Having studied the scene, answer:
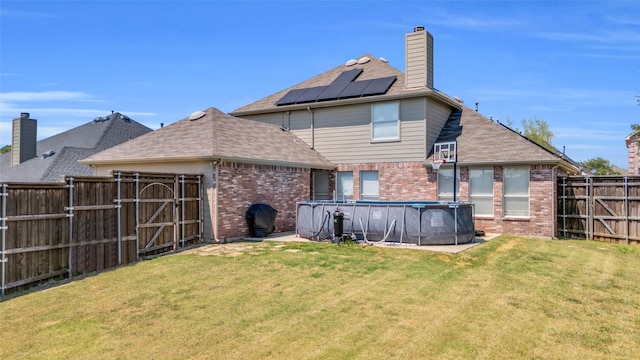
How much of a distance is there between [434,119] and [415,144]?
5.33ft

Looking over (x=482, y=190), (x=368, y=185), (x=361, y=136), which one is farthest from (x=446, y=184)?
(x=361, y=136)

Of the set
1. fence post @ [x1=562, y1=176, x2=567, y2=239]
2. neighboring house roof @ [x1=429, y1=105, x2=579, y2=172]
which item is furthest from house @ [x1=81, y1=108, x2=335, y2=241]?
fence post @ [x1=562, y1=176, x2=567, y2=239]

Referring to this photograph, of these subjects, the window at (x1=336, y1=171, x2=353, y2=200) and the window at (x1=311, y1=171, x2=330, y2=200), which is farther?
the window at (x1=311, y1=171, x2=330, y2=200)

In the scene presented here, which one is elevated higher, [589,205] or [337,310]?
[589,205]

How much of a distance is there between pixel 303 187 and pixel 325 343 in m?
12.1

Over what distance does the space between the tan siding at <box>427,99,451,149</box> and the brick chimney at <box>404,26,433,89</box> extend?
2.88 feet

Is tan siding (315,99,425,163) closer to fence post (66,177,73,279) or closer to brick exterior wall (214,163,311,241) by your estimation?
brick exterior wall (214,163,311,241)

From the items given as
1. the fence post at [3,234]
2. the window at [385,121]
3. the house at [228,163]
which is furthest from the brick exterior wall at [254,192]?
the fence post at [3,234]

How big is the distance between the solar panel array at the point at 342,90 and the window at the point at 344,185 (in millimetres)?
3412

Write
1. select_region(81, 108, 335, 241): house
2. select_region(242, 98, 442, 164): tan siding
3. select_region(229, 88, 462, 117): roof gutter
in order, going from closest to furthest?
select_region(81, 108, 335, 241): house → select_region(229, 88, 462, 117): roof gutter → select_region(242, 98, 442, 164): tan siding

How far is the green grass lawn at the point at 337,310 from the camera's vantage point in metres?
5.17

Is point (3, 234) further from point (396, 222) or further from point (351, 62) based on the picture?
point (351, 62)

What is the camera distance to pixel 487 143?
1648cm

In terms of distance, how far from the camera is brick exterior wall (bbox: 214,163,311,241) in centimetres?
1334
